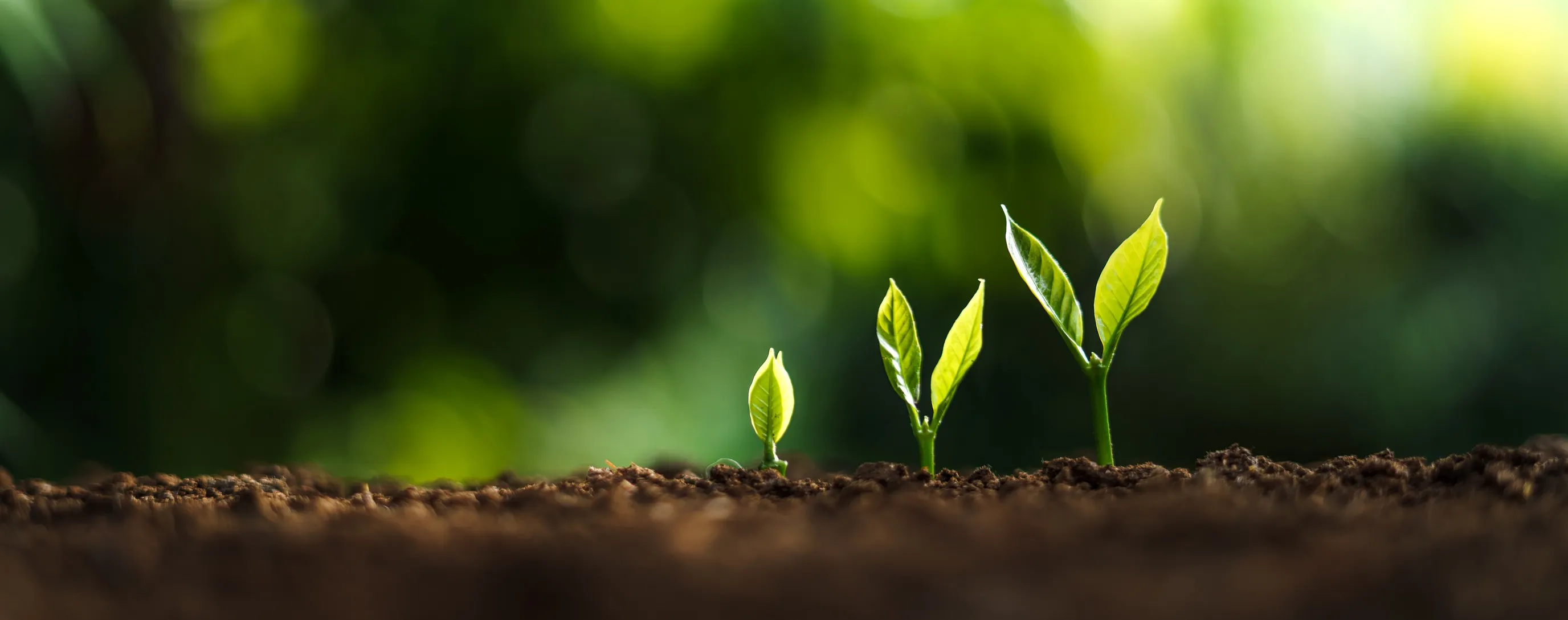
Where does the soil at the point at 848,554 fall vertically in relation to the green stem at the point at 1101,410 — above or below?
below

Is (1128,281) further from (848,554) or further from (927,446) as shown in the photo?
(848,554)

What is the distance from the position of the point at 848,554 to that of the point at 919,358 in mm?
426

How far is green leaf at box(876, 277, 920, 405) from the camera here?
79 cm

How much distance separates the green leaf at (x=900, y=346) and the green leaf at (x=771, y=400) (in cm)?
8

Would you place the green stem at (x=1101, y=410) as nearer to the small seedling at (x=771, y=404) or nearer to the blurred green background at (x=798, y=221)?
the small seedling at (x=771, y=404)

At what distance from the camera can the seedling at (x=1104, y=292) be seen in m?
0.75

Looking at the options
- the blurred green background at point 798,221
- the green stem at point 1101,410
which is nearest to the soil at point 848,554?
the green stem at point 1101,410

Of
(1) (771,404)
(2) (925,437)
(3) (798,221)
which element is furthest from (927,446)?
(3) (798,221)

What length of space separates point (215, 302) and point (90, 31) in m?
0.50

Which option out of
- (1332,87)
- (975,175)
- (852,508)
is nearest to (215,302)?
(975,175)

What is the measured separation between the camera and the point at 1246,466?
74cm

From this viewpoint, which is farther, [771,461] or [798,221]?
[798,221]

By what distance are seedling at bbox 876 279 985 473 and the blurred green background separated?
1.09 metres

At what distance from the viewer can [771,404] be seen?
806 mm
